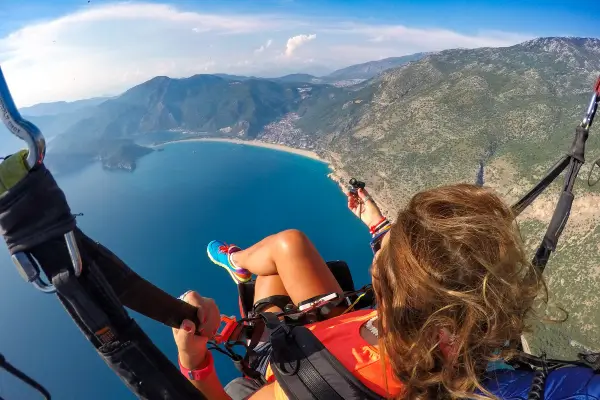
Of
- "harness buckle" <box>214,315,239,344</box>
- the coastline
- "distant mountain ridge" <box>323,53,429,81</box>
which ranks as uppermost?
"distant mountain ridge" <box>323,53,429,81</box>

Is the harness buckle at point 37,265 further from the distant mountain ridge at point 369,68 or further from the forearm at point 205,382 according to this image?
the distant mountain ridge at point 369,68

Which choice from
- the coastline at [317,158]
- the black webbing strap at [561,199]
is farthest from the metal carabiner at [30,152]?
the coastline at [317,158]

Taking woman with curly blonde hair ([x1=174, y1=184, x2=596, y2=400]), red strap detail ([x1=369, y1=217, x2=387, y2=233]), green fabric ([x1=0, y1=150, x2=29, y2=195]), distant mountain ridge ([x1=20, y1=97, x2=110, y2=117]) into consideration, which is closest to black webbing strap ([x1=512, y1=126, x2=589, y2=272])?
woman with curly blonde hair ([x1=174, y1=184, x2=596, y2=400])

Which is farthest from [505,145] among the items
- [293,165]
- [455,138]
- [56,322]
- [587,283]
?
[56,322]

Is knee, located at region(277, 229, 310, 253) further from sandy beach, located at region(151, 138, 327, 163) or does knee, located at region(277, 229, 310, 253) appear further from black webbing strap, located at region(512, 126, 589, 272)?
sandy beach, located at region(151, 138, 327, 163)

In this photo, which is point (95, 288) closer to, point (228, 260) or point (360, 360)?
point (360, 360)

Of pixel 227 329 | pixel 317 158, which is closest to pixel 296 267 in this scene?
pixel 227 329

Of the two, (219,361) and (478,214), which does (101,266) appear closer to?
(478,214)
